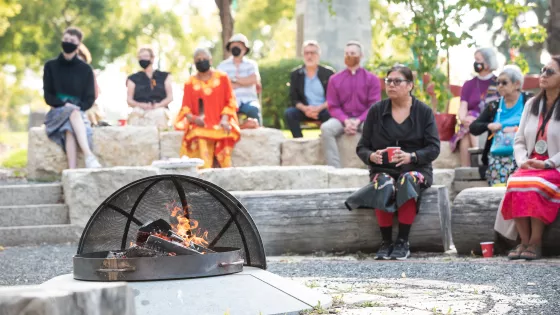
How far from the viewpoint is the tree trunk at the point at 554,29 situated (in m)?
14.7

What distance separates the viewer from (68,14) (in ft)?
119

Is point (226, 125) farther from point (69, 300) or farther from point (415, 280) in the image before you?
point (69, 300)

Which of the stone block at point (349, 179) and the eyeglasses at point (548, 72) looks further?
the stone block at point (349, 179)

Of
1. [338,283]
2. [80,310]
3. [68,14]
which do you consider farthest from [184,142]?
[68,14]

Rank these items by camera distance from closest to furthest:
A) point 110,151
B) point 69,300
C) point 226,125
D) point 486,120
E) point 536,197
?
point 69,300
point 536,197
point 486,120
point 226,125
point 110,151

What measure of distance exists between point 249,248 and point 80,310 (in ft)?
8.83

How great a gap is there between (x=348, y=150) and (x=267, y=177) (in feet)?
6.20

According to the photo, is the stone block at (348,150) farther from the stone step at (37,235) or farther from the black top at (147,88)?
the stone step at (37,235)

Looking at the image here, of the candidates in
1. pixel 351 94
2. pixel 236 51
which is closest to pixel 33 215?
pixel 236 51

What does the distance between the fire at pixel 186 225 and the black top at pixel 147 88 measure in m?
7.62

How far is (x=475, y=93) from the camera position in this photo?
41.2 feet

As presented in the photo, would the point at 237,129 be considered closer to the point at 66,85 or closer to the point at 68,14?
the point at 66,85

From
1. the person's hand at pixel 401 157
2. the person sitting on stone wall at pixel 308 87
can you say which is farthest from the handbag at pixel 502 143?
the person sitting on stone wall at pixel 308 87

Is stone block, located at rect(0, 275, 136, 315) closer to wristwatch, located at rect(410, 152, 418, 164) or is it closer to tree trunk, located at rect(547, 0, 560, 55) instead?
wristwatch, located at rect(410, 152, 418, 164)
